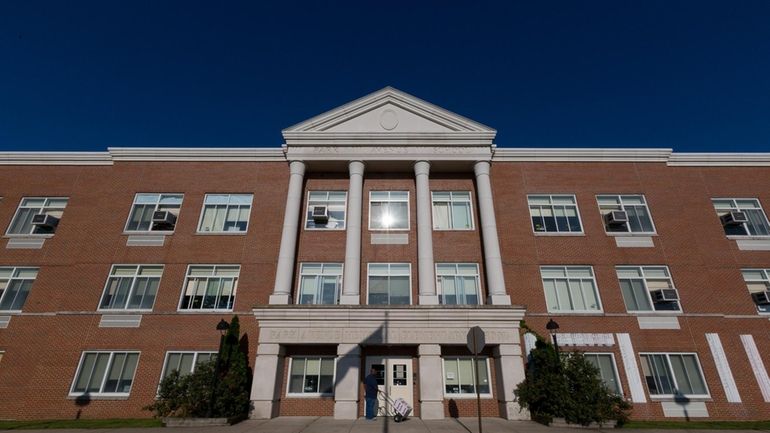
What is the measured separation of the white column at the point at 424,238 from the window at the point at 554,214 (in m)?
5.56

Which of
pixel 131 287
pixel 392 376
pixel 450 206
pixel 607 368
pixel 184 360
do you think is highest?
pixel 450 206

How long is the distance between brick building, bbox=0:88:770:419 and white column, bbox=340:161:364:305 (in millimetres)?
105

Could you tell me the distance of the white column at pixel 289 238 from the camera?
675 inches

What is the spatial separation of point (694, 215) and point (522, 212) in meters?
8.91

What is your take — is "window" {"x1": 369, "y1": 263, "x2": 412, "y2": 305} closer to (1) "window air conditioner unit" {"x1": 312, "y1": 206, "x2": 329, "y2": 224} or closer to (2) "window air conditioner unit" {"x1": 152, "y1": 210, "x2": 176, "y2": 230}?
(1) "window air conditioner unit" {"x1": 312, "y1": 206, "x2": 329, "y2": 224}

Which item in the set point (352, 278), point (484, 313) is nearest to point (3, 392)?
point (352, 278)

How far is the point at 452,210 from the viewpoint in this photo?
66.8 feet

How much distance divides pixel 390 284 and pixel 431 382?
4825 mm

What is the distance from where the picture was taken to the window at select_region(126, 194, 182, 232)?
1938 cm

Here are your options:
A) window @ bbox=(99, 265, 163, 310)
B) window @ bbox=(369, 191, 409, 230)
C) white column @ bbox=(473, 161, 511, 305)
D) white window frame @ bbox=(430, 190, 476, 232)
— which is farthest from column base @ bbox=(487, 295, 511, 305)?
window @ bbox=(99, 265, 163, 310)

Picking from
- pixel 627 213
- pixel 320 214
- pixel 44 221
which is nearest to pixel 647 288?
pixel 627 213

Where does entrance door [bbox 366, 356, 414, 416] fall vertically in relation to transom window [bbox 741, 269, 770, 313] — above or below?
below

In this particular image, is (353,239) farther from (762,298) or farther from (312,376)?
(762,298)

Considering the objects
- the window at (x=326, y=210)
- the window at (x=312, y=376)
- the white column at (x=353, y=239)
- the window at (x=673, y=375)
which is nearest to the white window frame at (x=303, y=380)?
the window at (x=312, y=376)
